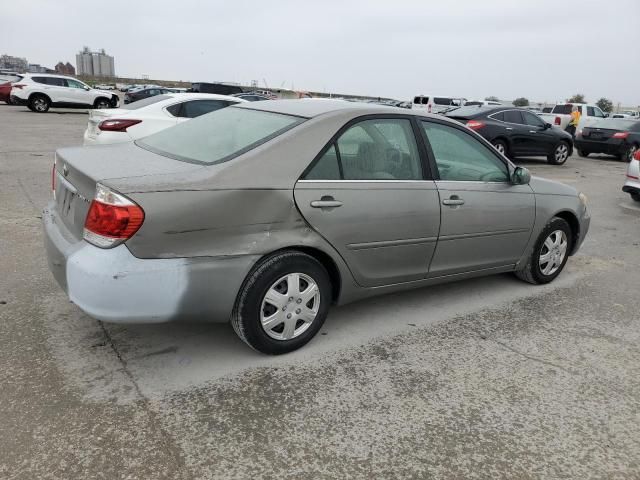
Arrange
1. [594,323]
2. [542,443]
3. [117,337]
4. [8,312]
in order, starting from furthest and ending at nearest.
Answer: [594,323]
[8,312]
[117,337]
[542,443]

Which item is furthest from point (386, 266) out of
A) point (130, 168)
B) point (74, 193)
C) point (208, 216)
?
point (74, 193)

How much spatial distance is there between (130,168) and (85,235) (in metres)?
0.44

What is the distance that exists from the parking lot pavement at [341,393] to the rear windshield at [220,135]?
1.17 meters

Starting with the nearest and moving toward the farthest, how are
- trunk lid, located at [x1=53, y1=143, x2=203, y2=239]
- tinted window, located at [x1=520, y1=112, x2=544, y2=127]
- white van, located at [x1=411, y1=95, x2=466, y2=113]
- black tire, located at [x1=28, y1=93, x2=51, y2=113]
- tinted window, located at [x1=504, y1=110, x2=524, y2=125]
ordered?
trunk lid, located at [x1=53, y1=143, x2=203, y2=239], tinted window, located at [x1=504, y1=110, x2=524, y2=125], tinted window, located at [x1=520, y1=112, x2=544, y2=127], black tire, located at [x1=28, y1=93, x2=51, y2=113], white van, located at [x1=411, y1=95, x2=466, y2=113]

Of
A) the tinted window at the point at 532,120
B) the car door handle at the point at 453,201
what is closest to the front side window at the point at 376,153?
the car door handle at the point at 453,201

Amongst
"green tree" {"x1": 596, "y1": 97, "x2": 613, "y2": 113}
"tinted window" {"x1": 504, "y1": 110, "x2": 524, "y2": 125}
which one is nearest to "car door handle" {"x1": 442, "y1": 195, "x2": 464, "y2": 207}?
"tinted window" {"x1": 504, "y1": 110, "x2": 524, "y2": 125}

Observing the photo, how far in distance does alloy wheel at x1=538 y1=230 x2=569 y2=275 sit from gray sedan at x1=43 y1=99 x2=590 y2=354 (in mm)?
510

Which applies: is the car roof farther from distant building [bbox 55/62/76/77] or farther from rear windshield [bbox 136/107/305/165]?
distant building [bbox 55/62/76/77]

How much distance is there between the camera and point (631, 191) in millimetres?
8578

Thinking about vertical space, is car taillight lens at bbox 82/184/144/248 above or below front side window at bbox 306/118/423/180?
below

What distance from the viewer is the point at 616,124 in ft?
53.5

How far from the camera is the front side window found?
3.27 meters

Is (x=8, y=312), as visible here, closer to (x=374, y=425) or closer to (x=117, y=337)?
(x=117, y=337)

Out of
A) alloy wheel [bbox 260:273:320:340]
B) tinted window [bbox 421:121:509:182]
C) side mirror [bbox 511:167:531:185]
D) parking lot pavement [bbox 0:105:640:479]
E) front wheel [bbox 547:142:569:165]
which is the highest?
tinted window [bbox 421:121:509:182]
